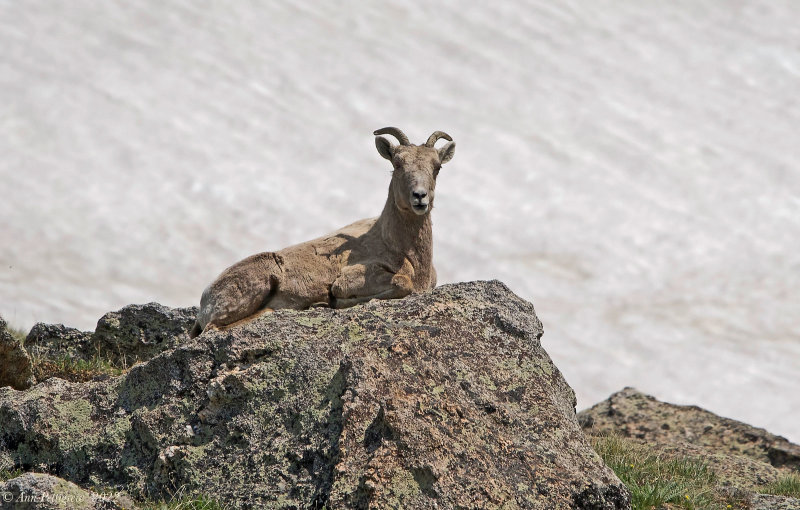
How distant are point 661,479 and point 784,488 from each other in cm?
204

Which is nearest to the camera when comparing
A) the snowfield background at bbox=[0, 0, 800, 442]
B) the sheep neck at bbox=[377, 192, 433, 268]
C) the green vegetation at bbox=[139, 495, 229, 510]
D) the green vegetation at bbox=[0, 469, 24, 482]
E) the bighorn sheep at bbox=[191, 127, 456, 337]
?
the green vegetation at bbox=[139, 495, 229, 510]

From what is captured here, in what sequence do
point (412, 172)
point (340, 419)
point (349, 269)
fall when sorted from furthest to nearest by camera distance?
point (349, 269) → point (412, 172) → point (340, 419)

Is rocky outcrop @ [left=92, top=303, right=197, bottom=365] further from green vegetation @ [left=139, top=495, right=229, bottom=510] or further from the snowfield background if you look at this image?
the snowfield background

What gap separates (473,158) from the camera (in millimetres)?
40438

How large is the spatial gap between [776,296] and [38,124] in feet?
82.8

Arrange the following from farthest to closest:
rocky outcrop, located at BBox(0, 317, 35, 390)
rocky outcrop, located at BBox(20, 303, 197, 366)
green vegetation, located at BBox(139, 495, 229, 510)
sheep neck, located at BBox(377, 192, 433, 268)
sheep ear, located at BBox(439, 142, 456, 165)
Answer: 1. rocky outcrop, located at BBox(20, 303, 197, 366)
2. sheep ear, located at BBox(439, 142, 456, 165)
3. sheep neck, located at BBox(377, 192, 433, 268)
4. rocky outcrop, located at BBox(0, 317, 35, 390)
5. green vegetation, located at BBox(139, 495, 229, 510)

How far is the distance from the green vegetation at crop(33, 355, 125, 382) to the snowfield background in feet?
52.2

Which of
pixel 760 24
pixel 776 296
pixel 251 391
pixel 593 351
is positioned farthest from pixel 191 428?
pixel 760 24

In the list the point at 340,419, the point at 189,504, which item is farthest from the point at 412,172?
the point at 189,504

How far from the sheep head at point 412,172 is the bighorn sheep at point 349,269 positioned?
0.01 meters

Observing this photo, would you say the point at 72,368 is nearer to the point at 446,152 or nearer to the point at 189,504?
the point at 446,152

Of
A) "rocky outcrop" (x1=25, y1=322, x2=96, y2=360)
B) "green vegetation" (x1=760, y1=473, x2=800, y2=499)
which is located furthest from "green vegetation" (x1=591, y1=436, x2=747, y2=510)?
"rocky outcrop" (x1=25, y1=322, x2=96, y2=360)

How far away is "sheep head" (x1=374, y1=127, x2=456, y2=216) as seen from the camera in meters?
11.4

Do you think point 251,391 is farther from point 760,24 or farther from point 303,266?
point 760,24
